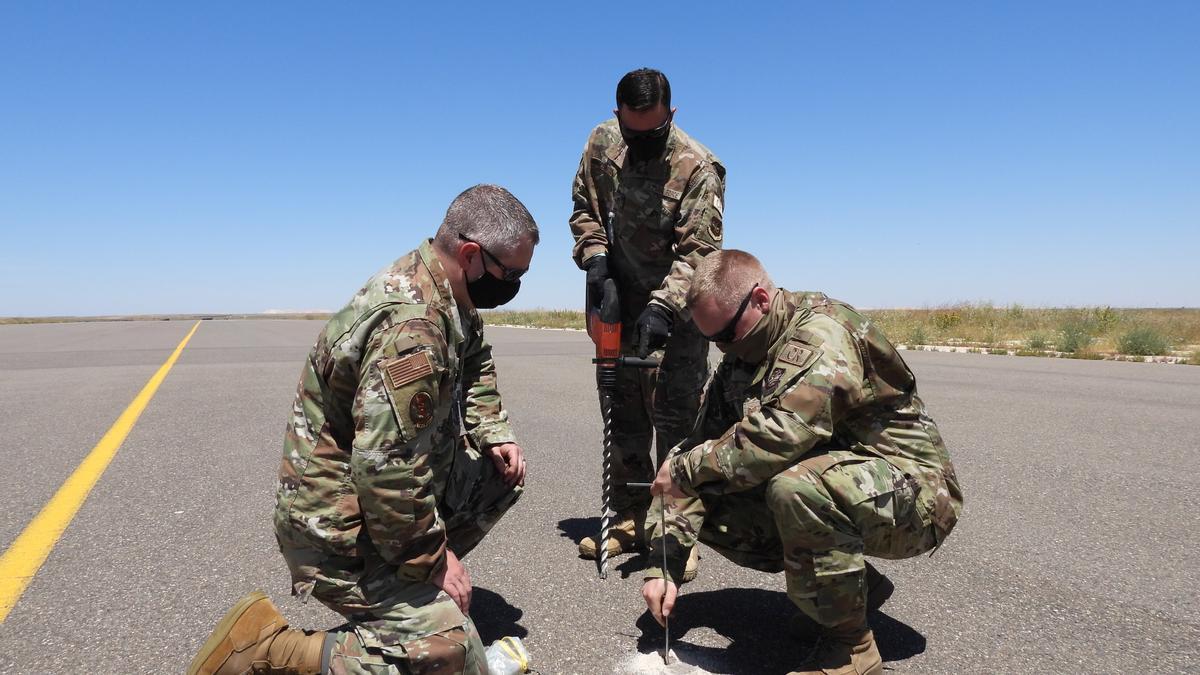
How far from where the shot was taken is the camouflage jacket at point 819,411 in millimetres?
2441

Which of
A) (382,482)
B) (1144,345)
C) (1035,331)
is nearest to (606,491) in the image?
(382,482)

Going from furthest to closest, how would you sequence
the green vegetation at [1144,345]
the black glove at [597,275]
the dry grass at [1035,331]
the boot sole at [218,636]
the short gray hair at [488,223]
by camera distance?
the dry grass at [1035,331], the green vegetation at [1144,345], the black glove at [597,275], the short gray hair at [488,223], the boot sole at [218,636]

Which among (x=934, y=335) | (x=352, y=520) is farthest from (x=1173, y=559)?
(x=934, y=335)

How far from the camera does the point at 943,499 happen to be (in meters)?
2.69

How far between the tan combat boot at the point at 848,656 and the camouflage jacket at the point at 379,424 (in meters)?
1.20

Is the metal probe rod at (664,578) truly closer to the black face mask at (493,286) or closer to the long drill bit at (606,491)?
the long drill bit at (606,491)

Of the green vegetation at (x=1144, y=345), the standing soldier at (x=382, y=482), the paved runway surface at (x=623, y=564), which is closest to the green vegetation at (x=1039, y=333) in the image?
the green vegetation at (x=1144, y=345)

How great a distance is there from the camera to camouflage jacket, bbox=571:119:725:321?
12.4 feet

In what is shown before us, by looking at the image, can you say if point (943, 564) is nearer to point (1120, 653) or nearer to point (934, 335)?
point (1120, 653)

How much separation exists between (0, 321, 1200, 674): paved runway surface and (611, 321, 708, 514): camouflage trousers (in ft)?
1.22

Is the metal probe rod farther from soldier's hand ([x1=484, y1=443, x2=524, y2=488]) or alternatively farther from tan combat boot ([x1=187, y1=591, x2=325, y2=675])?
tan combat boot ([x1=187, y1=591, x2=325, y2=675])

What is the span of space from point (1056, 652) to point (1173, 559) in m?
1.37

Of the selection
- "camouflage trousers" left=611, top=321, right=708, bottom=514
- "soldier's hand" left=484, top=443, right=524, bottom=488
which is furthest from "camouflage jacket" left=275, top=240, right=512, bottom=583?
"camouflage trousers" left=611, top=321, right=708, bottom=514

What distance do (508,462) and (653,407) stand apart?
3.42 ft
